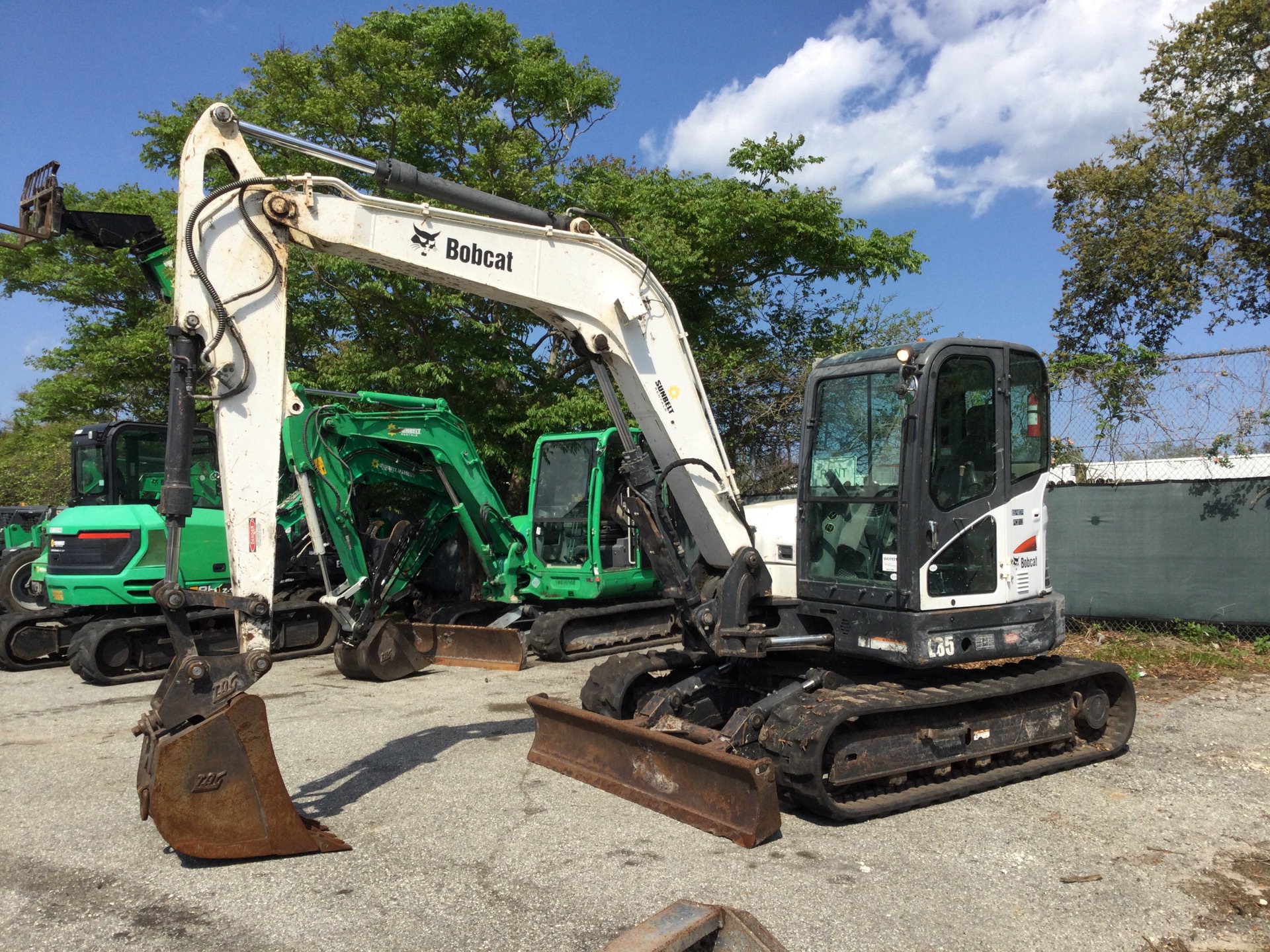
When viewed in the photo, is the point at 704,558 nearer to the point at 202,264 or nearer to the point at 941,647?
the point at 941,647

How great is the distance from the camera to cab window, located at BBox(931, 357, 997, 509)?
5391 mm

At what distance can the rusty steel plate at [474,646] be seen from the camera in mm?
9625

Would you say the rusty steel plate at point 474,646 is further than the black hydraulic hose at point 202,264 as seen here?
Yes

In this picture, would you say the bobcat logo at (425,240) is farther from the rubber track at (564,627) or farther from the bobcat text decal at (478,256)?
the rubber track at (564,627)

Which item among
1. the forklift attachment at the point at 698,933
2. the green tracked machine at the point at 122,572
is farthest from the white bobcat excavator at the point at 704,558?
the green tracked machine at the point at 122,572

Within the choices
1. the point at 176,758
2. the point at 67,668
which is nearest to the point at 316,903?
the point at 176,758

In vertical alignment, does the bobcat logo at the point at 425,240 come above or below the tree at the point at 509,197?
below

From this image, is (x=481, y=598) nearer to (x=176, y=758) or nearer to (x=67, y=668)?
(x=67, y=668)

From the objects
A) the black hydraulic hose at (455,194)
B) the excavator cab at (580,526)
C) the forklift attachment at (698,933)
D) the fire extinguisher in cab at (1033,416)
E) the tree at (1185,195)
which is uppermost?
the tree at (1185,195)

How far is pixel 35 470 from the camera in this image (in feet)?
84.4

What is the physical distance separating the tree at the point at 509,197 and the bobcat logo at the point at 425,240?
718 centimetres

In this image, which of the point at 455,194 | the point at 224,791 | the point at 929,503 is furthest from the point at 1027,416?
the point at 224,791

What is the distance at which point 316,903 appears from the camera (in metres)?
4.07

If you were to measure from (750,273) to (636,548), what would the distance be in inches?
220
